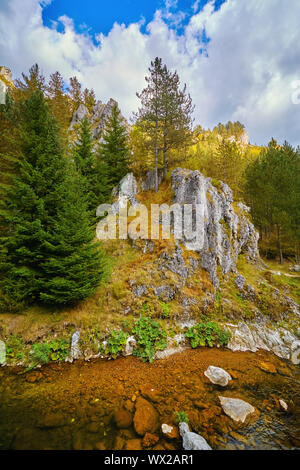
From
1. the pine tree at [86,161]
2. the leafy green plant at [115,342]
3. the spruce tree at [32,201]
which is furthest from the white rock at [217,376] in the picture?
the pine tree at [86,161]

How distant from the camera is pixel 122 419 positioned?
514 cm

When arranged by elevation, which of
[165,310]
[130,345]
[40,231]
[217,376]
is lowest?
[217,376]

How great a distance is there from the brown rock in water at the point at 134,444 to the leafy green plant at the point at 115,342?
3.44 m

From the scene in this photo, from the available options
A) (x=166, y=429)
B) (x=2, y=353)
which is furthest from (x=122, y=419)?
(x=2, y=353)

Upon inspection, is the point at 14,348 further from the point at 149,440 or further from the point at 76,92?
the point at 76,92

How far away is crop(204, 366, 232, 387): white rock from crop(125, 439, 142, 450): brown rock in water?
11.8 feet

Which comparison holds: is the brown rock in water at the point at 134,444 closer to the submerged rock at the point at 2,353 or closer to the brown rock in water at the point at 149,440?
the brown rock in water at the point at 149,440

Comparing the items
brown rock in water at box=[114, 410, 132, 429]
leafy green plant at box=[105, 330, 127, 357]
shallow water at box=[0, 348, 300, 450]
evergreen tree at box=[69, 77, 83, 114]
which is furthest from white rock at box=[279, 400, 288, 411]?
evergreen tree at box=[69, 77, 83, 114]

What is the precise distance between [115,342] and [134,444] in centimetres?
379

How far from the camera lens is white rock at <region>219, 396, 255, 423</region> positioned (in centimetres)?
540

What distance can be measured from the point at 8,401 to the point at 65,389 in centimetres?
162

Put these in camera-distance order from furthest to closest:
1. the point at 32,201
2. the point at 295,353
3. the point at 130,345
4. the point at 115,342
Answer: the point at 295,353 < the point at 32,201 < the point at 130,345 < the point at 115,342

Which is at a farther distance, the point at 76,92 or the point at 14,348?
the point at 76,92
